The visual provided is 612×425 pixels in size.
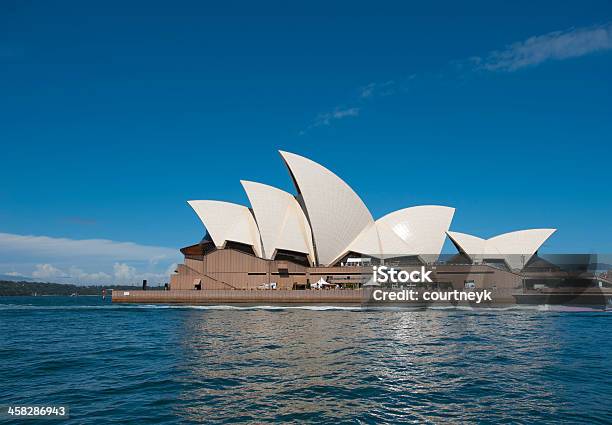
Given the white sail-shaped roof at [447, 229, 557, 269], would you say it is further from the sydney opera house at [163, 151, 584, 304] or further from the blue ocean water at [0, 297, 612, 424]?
the blue ocean water at [0, 297, 612, 424]

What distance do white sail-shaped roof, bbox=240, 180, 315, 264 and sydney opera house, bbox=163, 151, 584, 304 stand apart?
142 mm

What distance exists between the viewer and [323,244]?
65625 millimetres

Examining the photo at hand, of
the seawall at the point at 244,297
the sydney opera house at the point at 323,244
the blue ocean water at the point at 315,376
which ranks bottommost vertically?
the blue ocean water at the point at 315,376

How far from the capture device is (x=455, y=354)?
19.0 m

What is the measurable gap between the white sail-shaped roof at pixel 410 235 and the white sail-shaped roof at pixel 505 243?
302cm

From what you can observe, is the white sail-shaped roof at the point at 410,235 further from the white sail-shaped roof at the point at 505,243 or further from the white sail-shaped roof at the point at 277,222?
the white sail-shaped roof at the point at 277,222

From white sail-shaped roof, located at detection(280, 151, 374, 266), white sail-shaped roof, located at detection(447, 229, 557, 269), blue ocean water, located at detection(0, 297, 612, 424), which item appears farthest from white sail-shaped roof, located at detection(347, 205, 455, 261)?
blue ocean water, located at detection(0, 297, 612, 424)

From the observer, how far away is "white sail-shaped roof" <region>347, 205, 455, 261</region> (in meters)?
67.4

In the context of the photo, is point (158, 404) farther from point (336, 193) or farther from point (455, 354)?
point (336, 193)

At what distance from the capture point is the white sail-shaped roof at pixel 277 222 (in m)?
65.2

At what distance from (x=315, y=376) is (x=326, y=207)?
5062 cm

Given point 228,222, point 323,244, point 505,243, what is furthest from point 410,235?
point 228,222

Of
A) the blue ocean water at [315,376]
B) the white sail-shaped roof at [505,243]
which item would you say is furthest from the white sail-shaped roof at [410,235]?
the blue ocean water at [315,376]

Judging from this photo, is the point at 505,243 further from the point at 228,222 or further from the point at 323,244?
the point at 228,222
